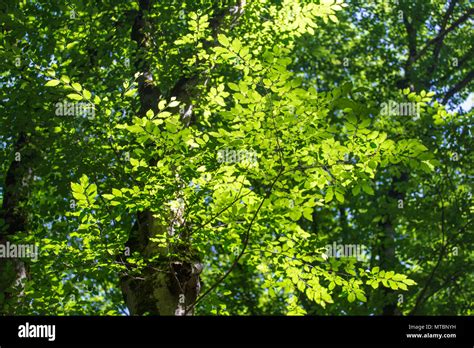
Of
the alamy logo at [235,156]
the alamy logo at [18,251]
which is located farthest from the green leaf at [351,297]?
the alamy logo at [18,251]

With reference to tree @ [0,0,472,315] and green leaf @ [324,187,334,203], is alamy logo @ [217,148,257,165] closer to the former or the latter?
tree @ [0,0,472,315]

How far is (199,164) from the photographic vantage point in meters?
7.34

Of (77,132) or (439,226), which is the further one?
(439,226)

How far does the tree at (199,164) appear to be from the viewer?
664cm

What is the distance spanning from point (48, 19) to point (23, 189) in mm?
3223

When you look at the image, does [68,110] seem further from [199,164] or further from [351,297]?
[351,297]

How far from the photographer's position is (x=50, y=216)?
10117 mm

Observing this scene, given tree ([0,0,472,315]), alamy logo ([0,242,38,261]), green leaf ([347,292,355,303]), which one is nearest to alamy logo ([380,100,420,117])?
tree ([0,0,472,315])
